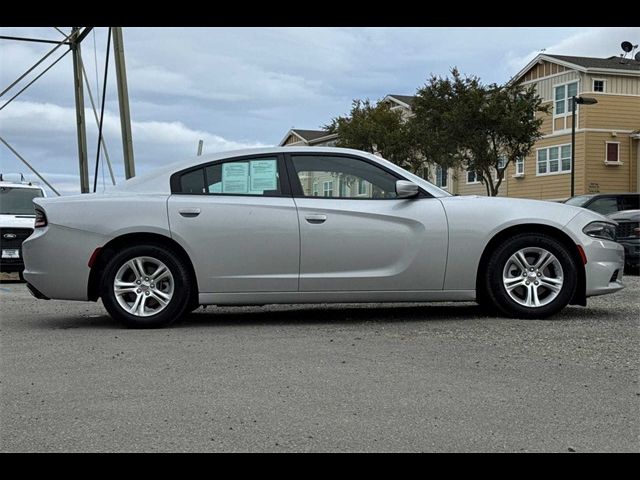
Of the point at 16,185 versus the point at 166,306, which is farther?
the point at 16,185

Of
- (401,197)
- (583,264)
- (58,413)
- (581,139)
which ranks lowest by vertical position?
(58,413)

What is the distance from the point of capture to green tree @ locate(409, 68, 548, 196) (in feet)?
103

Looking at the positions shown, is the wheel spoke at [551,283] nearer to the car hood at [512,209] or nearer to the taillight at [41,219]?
the car hood at [512,209]

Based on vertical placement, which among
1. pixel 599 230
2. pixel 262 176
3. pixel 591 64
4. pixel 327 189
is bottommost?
pixel 599 230

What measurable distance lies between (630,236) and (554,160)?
24.4 m

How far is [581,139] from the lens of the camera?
3659 cm

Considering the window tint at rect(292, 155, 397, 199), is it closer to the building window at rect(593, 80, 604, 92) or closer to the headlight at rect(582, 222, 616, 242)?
the headlight at rect(582, 222, 616, 242)

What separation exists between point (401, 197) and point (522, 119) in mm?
25805

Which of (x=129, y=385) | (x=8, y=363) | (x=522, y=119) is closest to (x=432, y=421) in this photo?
(x=129, y=385)

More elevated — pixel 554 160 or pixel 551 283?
pixel 554 160

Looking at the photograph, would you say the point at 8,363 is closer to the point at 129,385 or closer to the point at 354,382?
the point at 129,385

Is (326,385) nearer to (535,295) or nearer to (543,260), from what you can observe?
(535,295)

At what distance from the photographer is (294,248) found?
7.02 m

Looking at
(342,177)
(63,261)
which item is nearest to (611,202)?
(342,177)
